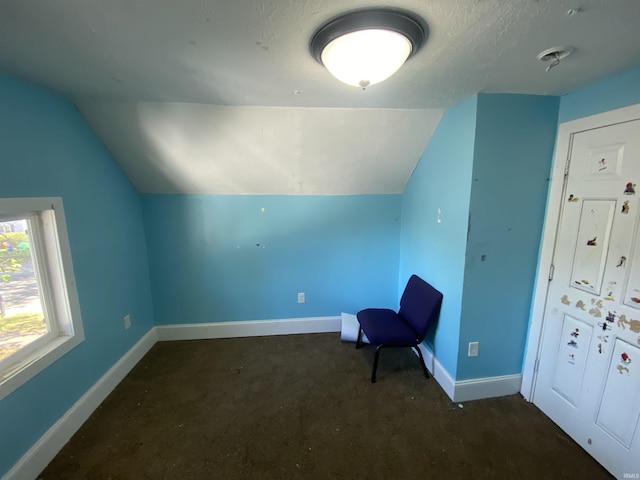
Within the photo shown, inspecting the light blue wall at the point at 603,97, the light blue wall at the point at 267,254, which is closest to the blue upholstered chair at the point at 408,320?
the light blue wall at the point at 267,254

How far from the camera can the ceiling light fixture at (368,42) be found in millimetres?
928

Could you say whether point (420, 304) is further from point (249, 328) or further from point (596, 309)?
point (249, 328)

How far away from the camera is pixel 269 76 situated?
4.63 feet

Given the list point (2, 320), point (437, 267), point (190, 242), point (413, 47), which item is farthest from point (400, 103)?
point (2, 320)

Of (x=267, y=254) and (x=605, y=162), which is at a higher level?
(x=605, y=162)

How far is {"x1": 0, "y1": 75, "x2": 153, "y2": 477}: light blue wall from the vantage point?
4.57ft

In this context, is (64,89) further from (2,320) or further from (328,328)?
(328,328)

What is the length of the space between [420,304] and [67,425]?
2467 mm

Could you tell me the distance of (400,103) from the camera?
6.00 ft

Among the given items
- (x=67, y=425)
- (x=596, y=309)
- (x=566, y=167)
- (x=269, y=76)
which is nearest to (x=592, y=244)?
(x=596, y=309)

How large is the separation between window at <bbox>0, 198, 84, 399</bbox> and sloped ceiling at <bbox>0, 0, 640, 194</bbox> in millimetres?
740

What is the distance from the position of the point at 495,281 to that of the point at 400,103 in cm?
135

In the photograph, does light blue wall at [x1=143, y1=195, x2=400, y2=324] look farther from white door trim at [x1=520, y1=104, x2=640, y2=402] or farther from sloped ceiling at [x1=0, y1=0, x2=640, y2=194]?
white door trim at [x1=520, y1=104, x2=640, y2=402]

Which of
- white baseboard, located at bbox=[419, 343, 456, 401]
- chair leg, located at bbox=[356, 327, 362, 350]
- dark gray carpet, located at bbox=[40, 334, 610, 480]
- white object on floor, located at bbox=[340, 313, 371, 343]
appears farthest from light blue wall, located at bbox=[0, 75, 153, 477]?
white baseboard, located at bbox=[419, 343, 456, 401]
